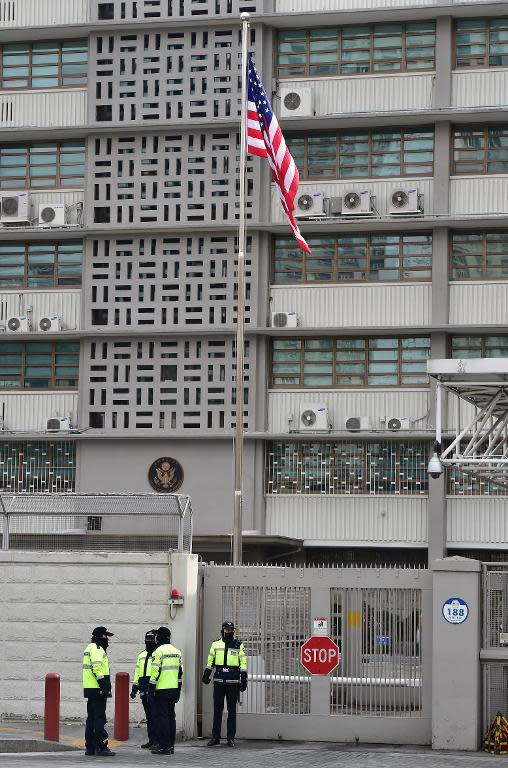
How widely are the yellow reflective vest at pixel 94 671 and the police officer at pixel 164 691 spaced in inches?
30.7

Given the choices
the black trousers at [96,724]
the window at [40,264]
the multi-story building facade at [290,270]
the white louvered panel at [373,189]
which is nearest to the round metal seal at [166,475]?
the multi-story building facade at [290,270]

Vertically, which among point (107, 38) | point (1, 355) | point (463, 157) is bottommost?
point (1, 355)

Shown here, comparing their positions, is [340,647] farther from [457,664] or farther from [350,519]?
[350,519]

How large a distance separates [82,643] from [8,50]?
25.3m

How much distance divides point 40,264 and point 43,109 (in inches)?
171

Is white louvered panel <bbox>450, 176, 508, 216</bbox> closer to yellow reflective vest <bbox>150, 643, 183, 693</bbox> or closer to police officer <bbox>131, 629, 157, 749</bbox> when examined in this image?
police officer <bbox>131, 629, 157, 749</bbox>

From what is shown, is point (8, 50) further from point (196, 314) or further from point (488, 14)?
point (488, 14)

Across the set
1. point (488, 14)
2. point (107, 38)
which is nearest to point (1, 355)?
point (107, 38)

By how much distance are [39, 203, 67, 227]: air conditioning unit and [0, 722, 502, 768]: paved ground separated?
21.9m

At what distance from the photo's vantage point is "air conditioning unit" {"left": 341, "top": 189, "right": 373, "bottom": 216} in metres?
42.2

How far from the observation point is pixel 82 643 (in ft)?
80.8

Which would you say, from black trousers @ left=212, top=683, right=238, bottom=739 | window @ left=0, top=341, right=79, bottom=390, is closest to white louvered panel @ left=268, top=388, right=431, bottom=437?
window @ left=0, top=341, right=79, bottom=390

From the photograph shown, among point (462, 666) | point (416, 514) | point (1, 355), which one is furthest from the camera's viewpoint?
point (1, 355)

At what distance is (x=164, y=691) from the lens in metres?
21.8
